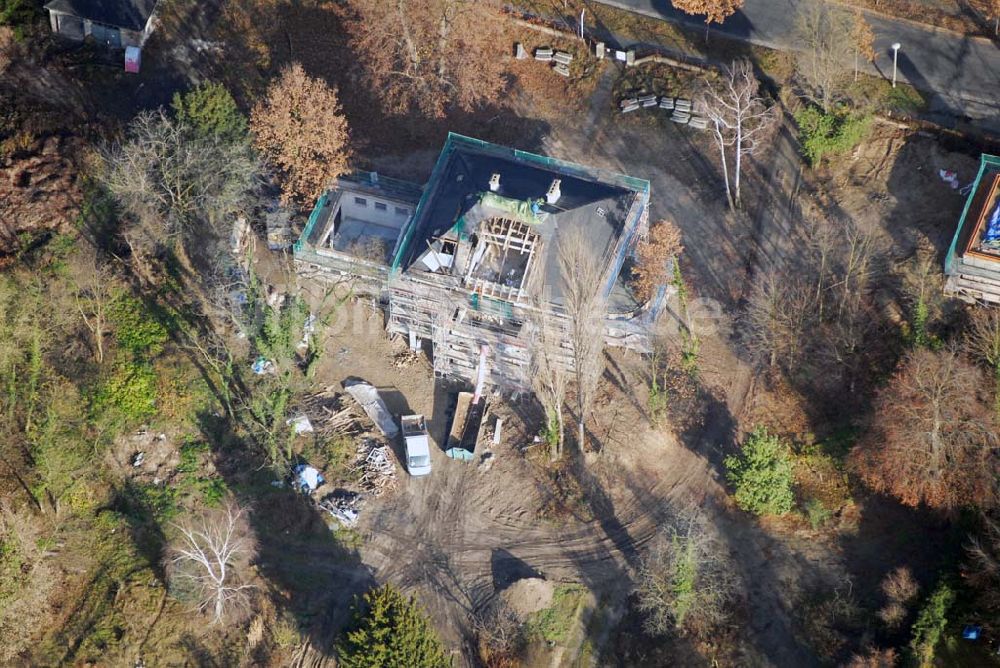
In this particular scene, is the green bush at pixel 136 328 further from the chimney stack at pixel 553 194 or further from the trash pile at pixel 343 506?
the chimney stack at pixel 553 194

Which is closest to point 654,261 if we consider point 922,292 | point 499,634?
point 922,292

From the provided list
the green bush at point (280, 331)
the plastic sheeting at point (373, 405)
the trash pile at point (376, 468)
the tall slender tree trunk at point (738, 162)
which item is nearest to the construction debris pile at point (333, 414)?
the plastic sheeting at point (373, 405)

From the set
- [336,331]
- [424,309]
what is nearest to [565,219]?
[424,309]

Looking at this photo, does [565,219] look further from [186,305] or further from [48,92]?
[48,92]

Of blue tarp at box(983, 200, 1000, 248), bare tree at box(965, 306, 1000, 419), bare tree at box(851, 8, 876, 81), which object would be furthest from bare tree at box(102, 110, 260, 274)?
blue tarp at box(983, 200, 1000, 248)

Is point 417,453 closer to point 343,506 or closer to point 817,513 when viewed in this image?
point 343,506

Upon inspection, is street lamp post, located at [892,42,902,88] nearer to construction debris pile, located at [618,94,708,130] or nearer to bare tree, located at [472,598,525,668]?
construction debris pile, located at [618,94,708,130]

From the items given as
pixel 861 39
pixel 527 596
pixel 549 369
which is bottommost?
pixel 527 596
